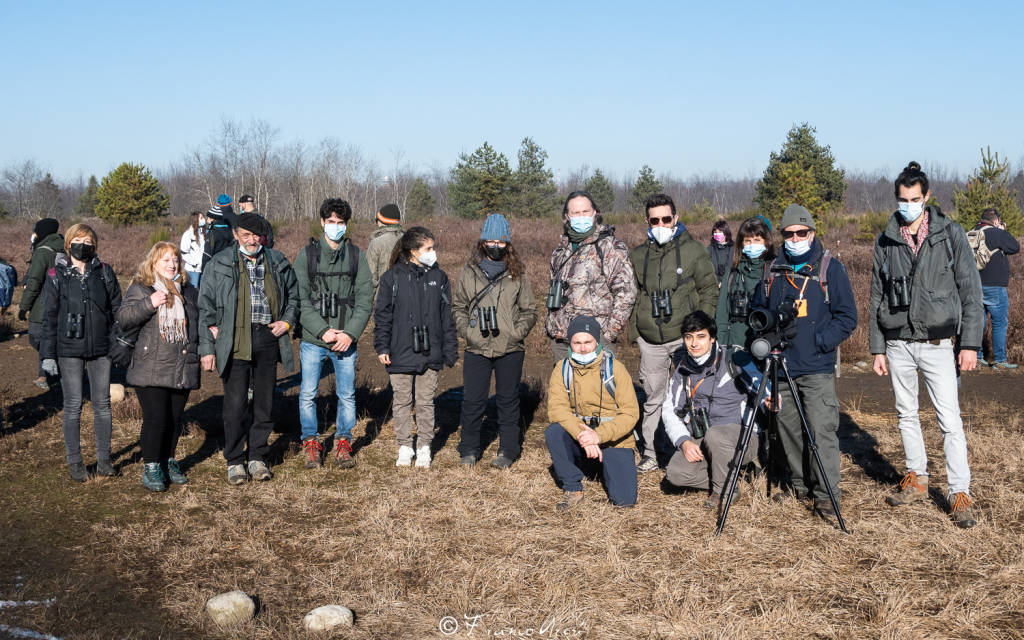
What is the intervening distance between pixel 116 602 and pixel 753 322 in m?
3.69

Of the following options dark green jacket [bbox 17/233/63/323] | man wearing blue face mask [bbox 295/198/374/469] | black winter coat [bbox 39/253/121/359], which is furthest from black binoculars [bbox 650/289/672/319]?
dark green jacket [bbox 17/233/63/323]

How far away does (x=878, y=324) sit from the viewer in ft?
16.1

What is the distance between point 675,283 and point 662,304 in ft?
0.61

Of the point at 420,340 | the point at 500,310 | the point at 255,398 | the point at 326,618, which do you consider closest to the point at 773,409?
the point at 500,310

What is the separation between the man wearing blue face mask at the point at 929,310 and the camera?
15.1ft

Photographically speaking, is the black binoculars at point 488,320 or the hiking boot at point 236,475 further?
the black binoculars at point 488,320

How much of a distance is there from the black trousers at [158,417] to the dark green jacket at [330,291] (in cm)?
101

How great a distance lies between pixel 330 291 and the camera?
6098 millimetres

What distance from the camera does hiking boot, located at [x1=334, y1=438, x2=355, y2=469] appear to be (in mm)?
6129

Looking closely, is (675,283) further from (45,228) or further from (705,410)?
(45,228)

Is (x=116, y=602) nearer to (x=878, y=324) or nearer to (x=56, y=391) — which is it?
(x=878, y=324)

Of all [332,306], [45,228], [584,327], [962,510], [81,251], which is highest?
[45,228]

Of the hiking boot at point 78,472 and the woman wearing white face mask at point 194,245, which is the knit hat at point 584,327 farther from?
the woman wearing white face mask at point 194,245

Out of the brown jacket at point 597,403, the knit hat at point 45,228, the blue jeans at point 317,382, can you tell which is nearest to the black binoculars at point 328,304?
the blue jeans at point 317,382
